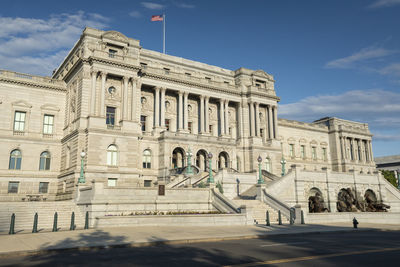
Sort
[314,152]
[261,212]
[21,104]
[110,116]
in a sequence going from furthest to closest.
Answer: [314,152] < [110,116] < [21,104] < [261,212]

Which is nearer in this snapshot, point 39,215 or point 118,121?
point 39,215

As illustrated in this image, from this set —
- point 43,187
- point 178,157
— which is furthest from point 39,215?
point 178,157

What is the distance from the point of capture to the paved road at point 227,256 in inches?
440

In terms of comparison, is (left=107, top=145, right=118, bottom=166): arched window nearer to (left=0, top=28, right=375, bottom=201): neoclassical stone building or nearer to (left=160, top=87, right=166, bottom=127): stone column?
(left=0, top=28, right=375, bottom=201): neoclassical stone building

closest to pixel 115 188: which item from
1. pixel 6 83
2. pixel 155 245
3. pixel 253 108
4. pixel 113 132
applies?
pixel 155 245

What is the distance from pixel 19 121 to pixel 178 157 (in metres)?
21.5

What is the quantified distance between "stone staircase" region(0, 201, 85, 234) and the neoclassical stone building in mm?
9793

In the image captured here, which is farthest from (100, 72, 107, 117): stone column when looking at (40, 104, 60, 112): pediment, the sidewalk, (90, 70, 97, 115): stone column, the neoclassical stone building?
the sidewalk

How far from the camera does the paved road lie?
1119 cm

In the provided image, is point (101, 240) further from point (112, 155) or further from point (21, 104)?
point (21, 104)

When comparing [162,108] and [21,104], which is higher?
[162,108]

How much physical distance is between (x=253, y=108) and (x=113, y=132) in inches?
1004

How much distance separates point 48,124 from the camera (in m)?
46.2

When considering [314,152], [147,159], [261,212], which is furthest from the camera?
[314,152]
